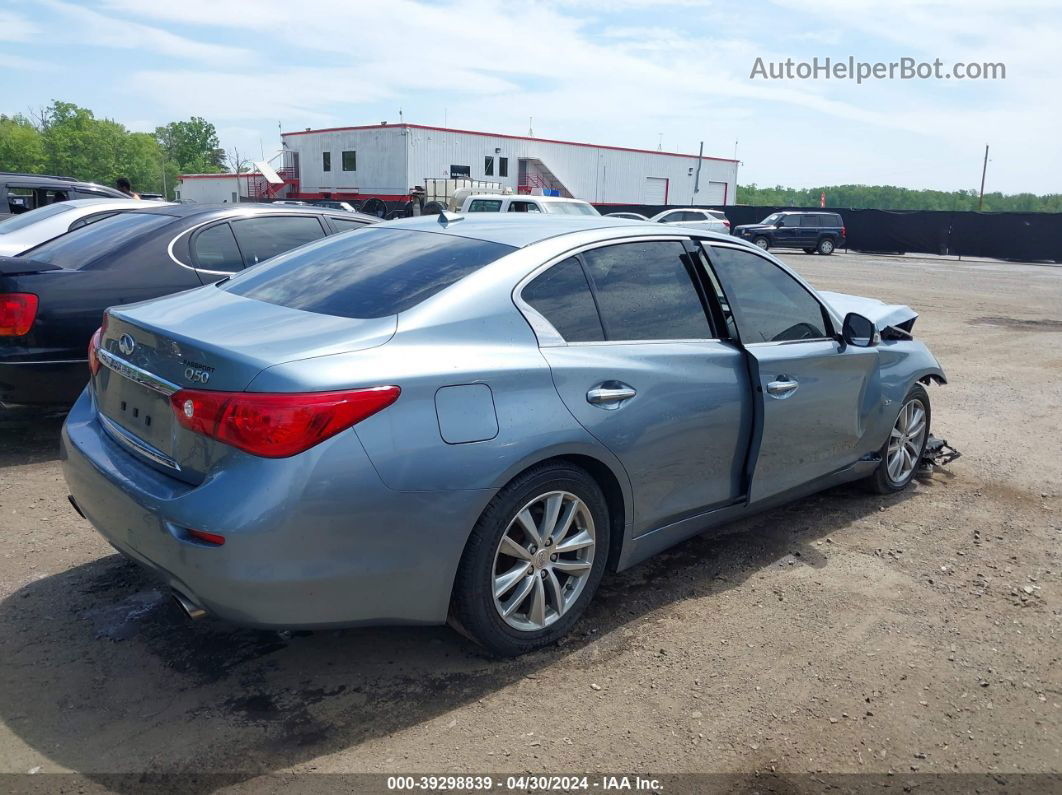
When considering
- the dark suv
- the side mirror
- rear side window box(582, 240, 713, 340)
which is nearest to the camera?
rear side window box(582, 240, 713, 340)

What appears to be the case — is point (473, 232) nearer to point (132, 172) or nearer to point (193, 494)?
point (193, 494)

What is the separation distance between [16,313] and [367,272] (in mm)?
2986

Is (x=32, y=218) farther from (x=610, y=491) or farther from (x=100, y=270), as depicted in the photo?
(x=610, y=491)

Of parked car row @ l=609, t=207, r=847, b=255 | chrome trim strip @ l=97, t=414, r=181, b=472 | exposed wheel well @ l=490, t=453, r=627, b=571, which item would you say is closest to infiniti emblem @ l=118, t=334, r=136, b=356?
chrome trim strip @ l=97, t=414, r=181, b=472

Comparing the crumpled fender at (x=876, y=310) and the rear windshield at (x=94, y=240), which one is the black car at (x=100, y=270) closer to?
the rear windshield at (x=94, y=240)

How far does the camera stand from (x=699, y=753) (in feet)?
9.40

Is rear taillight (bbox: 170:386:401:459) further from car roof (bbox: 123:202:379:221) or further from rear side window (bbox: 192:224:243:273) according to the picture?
car roof (bbox: 123:202:379:221)

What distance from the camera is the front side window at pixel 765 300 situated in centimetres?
417

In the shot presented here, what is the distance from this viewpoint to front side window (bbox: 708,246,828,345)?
4.17 metres

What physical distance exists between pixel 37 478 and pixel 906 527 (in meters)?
5.03

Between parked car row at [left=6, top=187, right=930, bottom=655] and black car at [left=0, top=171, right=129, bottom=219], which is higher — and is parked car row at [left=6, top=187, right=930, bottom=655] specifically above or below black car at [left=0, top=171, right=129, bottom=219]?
below

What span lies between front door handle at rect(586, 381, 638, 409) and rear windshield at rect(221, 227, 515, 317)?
65 cm

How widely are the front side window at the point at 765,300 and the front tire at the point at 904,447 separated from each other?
1.07 m

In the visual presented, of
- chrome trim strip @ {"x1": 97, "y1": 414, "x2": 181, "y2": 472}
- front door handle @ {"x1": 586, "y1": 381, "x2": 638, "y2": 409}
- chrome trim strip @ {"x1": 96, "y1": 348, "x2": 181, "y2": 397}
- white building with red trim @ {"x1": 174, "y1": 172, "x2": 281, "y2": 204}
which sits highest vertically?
white building with red trim @ {"x1": 174, "y1": 172, "x2": 281, "y2": 204}
